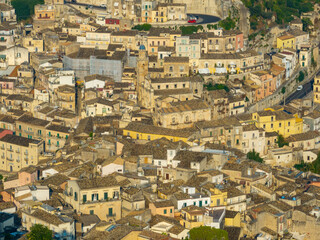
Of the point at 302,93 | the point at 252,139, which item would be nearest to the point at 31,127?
the point at 252,139

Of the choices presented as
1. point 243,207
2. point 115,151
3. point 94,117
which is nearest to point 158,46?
point 94,117

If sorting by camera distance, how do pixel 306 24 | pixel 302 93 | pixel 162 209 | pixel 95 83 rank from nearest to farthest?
1. pixel 162 209
2. pixel 95 83
3. pixel 302 93
4. pixel 306 24

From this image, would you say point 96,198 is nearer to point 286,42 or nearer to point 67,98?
point 67,98

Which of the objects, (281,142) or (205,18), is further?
(205,18)

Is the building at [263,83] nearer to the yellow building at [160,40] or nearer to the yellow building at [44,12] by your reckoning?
the yellow building at [160,40]

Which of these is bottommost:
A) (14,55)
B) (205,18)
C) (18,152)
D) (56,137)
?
(18,152)

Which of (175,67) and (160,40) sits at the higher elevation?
(160,40)
